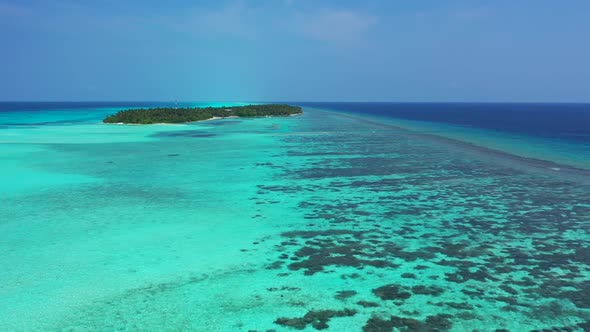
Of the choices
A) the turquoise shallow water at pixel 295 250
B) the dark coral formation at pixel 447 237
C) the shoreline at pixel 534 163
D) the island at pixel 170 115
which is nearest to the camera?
the turquoise shallow water at pixel 295 250

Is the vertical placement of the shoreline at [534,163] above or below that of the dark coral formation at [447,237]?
above

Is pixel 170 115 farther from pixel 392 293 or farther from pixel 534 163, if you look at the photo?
pixel 392 293

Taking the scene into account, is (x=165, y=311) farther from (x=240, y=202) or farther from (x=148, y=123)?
(x=148, y=123)

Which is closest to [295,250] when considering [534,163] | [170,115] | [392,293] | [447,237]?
[392,293]

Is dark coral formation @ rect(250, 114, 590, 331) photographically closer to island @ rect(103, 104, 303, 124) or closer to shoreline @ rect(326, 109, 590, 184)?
shoreline @ rect(326, 109, 590, 184)

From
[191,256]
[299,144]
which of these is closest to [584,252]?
[191,256]

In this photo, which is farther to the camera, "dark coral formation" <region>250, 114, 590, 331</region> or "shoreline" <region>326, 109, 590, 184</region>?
"shoreline" <region>326, 109, 590, 184</region>

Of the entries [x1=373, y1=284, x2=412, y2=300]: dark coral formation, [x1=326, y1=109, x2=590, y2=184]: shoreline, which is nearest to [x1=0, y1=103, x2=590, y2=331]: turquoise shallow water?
[x1=373, y1=284, x2=412, y2=300]: dark coral formation

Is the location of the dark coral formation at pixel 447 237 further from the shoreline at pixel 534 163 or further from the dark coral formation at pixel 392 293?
the shoreline at pixel 534 163

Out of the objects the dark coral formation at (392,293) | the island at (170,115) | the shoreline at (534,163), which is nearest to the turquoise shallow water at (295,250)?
the dark coral formation at (392,293)
